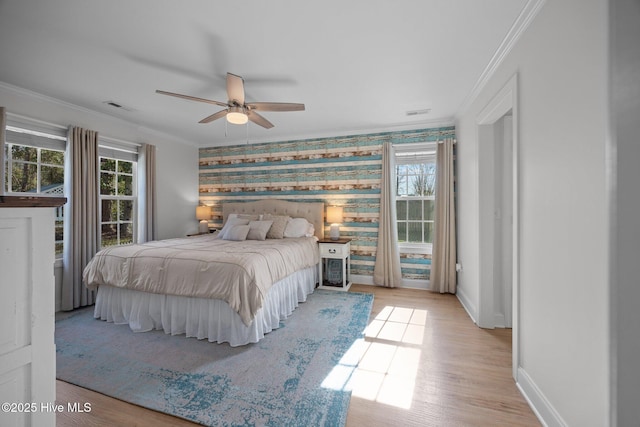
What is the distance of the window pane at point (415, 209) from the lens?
14.0ft

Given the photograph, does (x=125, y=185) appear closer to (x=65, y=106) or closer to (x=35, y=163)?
(x=35, y=163)

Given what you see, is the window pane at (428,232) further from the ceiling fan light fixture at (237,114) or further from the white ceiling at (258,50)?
the ceiling fan light fixture at (237,114)

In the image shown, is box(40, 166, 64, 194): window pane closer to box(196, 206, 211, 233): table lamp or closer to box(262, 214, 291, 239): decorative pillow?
box(196, 206, 211, 233): table lamp

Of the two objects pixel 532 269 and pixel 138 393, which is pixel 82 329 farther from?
pixel 532 269

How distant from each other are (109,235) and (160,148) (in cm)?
163

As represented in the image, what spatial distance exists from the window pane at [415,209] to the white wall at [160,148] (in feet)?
13.5

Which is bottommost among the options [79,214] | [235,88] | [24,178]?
[79,214]

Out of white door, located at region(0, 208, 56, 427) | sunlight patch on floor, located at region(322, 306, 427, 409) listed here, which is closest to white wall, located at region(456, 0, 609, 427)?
sunlight patch on floor, located at region(322, 306, 427, 409)

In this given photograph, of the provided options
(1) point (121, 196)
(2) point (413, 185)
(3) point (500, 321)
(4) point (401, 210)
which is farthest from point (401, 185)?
(1) point (121, 196)

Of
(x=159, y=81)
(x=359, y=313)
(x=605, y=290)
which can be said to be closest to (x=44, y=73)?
(x=159, y=81)

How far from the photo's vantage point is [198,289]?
96.0 inches

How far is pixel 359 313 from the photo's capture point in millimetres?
3131

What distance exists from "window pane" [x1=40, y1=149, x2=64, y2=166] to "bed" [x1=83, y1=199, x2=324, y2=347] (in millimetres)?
1464

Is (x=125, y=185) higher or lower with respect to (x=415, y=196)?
higher
